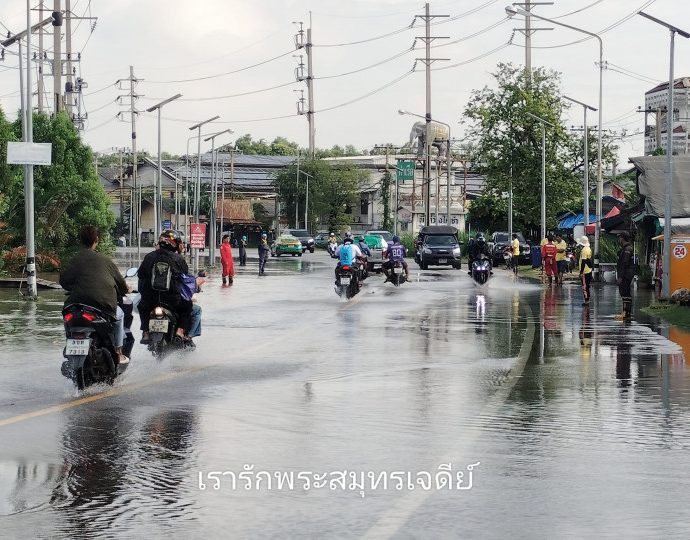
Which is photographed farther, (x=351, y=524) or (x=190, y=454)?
(x=190, y=454)

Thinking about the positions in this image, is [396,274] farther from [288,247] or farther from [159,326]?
[288,247]

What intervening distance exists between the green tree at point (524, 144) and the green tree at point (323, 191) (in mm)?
53300

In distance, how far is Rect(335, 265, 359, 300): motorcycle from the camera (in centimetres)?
3262

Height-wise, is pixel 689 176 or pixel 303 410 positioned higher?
pixel 689 176

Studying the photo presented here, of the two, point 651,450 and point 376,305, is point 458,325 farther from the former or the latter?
point 651,450

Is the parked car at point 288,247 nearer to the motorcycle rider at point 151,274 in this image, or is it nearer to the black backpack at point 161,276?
the motorcycle rider at point 151,274

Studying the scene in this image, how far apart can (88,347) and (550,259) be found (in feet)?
111

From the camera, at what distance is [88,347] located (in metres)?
12.6

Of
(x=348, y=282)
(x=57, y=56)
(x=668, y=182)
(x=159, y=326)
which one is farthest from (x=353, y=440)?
(x=57, y=56)

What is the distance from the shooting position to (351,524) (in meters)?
7.04

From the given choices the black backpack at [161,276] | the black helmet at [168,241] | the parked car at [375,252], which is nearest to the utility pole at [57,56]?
the parked car at [375,252]

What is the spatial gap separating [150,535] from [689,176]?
108 feet

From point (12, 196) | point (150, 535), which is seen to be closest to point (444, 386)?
point (150, 535)

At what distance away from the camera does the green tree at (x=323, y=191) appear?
124500 mm
